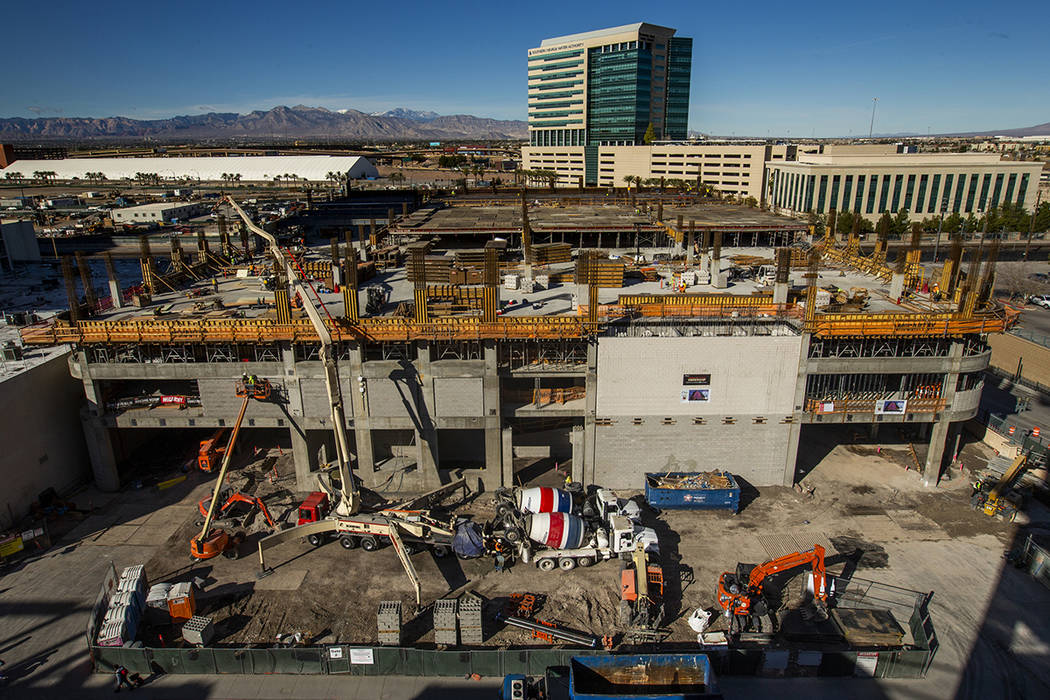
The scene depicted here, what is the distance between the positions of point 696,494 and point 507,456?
35.2 ft

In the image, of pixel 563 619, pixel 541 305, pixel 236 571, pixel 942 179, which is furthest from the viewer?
pixel 942 179

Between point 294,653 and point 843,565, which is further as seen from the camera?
point 843,565

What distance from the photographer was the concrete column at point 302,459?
36.2m

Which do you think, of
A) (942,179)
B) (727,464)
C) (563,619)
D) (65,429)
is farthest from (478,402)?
(942,179)

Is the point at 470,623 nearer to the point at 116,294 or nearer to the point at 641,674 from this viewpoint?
the point at 641,674

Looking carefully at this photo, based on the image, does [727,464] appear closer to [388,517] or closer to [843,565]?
[843,565]

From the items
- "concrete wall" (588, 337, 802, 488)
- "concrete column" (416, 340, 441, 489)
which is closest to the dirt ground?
"concrete wall" (588, 337, 802, 488)

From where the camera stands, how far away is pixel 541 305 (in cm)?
3866

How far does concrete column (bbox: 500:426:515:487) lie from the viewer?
116ft

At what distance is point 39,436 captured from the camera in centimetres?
3456

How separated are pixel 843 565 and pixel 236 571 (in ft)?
96.0

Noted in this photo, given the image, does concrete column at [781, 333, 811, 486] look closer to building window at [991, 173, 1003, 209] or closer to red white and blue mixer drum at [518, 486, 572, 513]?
red white and blue mixer drum at [518, 486, 572, 513]

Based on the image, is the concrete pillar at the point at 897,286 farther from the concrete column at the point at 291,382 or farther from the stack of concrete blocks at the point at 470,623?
the concrete column at the point at 291,382

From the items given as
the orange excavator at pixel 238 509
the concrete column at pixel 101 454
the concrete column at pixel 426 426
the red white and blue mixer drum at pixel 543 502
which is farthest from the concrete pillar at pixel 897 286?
the concrete column at pixel 101 454
